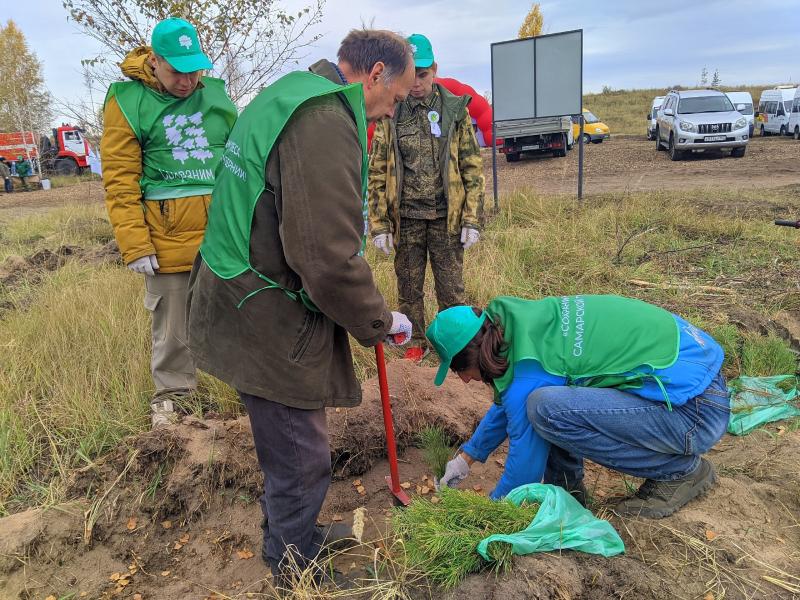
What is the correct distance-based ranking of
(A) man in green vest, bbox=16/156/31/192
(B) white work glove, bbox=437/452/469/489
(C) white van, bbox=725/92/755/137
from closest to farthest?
(B) white work glove, bbox=437/452/469/489 → (C) white van, bbox=725/92/755/137 → (A) man in green vest, bbox=16/156/31/192

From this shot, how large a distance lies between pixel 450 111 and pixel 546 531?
2872 mm

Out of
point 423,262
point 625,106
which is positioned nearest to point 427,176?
point 423,262

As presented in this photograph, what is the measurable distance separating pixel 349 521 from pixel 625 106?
40.0m

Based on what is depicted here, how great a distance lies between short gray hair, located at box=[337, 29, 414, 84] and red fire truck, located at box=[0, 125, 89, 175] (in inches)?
969

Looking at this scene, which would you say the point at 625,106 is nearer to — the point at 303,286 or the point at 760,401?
the point at 760,401

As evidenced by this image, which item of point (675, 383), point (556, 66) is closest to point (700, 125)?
point (556, 66)

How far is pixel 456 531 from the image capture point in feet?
6.46

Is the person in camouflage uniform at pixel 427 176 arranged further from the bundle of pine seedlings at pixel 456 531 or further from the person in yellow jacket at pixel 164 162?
the bundle of pine seedlings at pixel 456 531

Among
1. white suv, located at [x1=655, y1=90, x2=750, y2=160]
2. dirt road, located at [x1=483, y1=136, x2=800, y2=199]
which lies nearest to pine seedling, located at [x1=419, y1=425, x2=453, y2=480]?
dirt road, located at [x1=483, y1=136, x2=800, y2=199]

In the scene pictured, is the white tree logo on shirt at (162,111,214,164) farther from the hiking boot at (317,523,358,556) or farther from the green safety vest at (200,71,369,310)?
the hiking boot at (317,523,358,556)

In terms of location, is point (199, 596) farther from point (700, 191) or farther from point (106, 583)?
→ point (700, 191)

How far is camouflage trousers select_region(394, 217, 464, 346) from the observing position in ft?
13.9

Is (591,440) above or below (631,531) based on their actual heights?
above

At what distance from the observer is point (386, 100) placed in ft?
6.55
